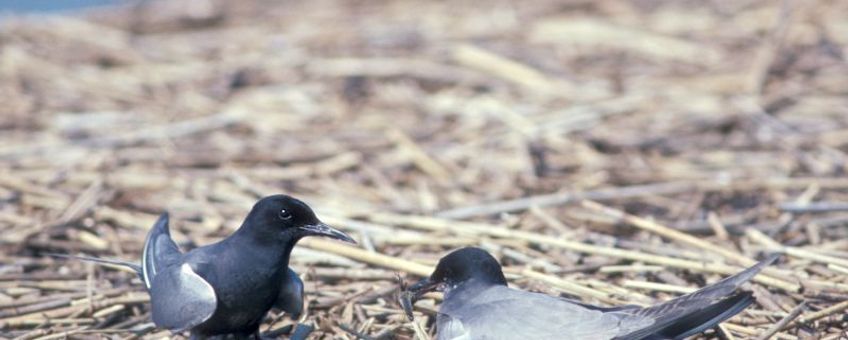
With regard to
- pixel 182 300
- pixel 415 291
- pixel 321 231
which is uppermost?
pixel 321 231

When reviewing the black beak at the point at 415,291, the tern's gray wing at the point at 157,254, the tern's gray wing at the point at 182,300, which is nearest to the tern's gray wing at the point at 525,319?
the black beak at the point at 415,291

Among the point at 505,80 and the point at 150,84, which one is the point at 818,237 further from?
the point at 150,84

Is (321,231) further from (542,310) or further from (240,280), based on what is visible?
(542,310)

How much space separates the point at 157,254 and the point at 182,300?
21.3 inches

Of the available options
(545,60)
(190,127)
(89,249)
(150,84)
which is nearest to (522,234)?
(89,249)

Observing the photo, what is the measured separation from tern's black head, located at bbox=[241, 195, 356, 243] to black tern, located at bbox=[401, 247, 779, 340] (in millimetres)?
470

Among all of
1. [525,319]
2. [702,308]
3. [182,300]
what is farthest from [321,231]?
[702,308]

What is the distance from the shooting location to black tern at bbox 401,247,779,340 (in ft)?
13.2

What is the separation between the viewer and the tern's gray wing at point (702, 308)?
398cm

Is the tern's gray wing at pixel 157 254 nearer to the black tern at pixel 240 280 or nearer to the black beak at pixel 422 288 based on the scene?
the black tern at pixel 240 280

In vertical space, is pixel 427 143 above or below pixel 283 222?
below

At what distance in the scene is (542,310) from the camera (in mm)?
4344

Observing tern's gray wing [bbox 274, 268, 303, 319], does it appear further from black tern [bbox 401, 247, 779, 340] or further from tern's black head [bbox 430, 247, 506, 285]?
tern's black head [bbox 430, 247, 506, 285]

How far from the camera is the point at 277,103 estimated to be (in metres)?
8.87
